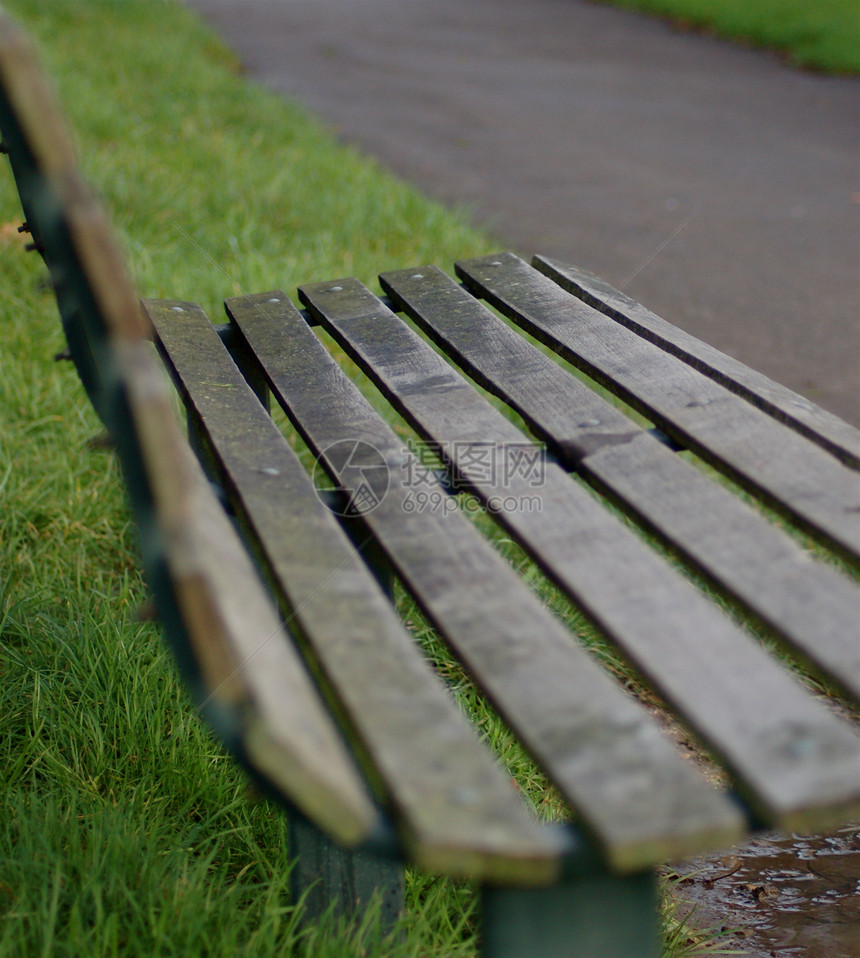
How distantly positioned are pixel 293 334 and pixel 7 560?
0.82 meters

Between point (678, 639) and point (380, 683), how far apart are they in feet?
0.91

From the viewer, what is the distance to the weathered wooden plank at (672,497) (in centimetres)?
97

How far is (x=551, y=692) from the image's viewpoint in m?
0.90

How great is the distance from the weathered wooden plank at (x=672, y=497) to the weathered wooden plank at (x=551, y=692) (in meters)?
0.18

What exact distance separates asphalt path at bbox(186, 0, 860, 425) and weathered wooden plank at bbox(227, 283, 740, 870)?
7.45 feet

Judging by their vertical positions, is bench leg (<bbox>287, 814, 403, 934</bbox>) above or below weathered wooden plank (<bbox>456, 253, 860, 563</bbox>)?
below

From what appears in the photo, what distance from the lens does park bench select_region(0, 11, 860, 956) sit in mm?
790

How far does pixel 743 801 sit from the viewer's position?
2.70 ft

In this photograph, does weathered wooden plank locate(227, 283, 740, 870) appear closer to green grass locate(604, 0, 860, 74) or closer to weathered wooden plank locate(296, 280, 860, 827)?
weathered wooden plank locate(296, 280, 860, 827)

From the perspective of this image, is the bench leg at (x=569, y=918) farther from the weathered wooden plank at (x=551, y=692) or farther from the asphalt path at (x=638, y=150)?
the asphalt path at (x=638, y=150)

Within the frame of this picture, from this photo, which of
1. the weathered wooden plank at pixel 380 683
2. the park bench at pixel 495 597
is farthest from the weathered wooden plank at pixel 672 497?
the weathered wooden plank at pixel 380 683

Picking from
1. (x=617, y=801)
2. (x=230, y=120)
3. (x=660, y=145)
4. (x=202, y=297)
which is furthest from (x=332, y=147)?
(x=617, y=801)

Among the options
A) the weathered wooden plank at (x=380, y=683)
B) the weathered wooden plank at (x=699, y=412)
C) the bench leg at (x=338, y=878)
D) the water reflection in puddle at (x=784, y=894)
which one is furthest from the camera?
the water reflection in puddle at (x=784, y=894)

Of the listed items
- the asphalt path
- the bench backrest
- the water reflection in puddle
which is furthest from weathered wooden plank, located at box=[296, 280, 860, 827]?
the asphalt path
